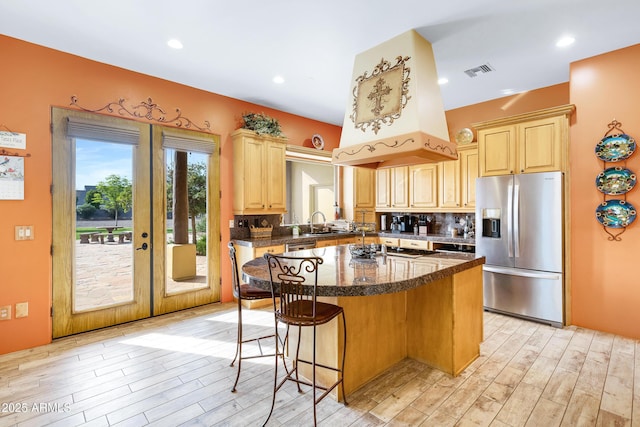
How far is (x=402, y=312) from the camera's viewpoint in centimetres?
279

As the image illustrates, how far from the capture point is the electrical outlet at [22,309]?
10.0ft

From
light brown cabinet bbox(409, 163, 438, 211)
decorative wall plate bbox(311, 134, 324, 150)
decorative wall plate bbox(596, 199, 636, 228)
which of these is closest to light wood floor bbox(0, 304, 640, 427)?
decorative wall plate bbox(596, 199, 636, 228)

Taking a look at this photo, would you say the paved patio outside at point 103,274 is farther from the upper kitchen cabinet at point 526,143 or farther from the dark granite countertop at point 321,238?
the upper kitchen cabinet at point 526,143

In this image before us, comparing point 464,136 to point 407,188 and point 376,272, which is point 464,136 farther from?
point 376,272

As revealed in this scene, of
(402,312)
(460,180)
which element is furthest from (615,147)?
(402,312)

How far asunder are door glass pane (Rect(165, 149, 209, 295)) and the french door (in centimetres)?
1

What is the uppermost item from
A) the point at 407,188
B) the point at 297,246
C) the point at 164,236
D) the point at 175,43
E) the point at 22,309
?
the point at 175,43

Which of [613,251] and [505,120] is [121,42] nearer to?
[505,120]

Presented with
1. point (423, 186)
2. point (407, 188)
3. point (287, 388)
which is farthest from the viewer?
point (407, 188)

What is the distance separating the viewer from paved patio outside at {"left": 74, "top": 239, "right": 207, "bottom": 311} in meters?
3.45

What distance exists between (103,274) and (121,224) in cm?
60

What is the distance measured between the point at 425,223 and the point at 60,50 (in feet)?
18.2

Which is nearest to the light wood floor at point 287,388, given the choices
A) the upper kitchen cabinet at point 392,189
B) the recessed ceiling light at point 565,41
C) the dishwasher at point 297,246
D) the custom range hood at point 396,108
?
the dishwasher at point 297,246

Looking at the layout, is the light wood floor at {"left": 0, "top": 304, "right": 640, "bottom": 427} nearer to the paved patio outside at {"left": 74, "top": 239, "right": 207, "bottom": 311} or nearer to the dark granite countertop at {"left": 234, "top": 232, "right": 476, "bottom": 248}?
the paved patio outside at {"left": 74, "top": 239, "right": 207, "bottom": 311}
